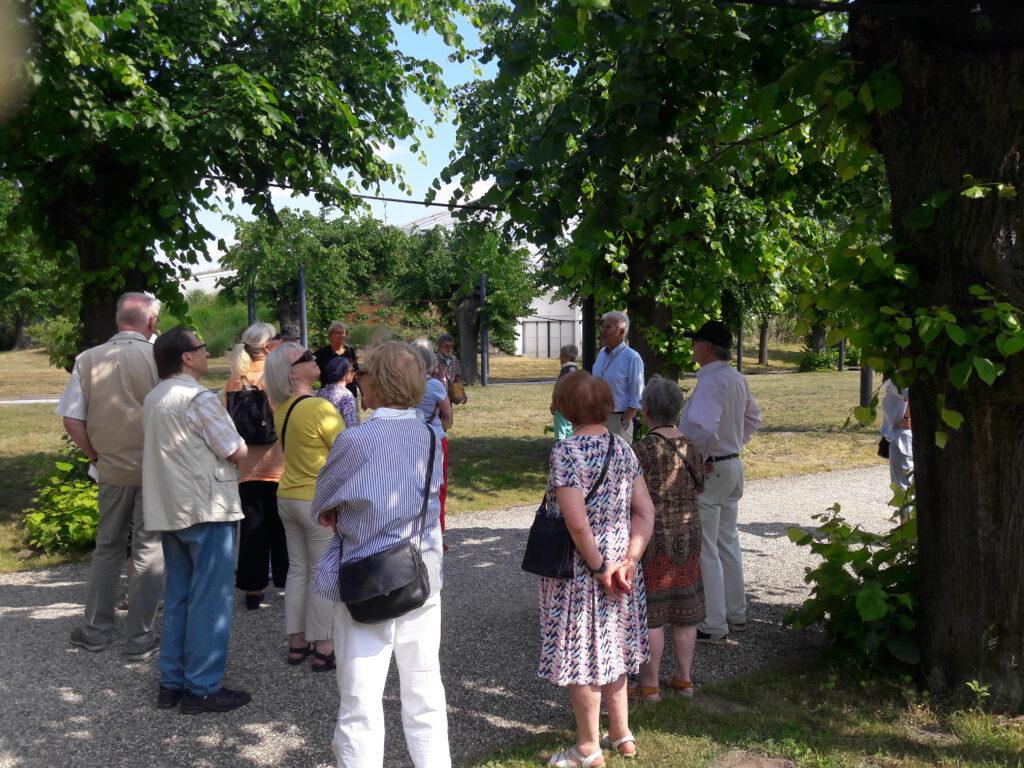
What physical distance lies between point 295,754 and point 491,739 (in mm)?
848

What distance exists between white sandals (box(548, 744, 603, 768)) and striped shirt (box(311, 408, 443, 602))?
95cm

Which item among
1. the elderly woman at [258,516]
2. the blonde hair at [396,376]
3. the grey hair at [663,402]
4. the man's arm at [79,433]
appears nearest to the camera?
the blonde hair at [396,376]

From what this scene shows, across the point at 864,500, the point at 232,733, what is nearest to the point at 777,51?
the point at 232,733

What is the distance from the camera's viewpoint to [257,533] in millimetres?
5648

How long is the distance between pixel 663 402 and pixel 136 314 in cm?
313

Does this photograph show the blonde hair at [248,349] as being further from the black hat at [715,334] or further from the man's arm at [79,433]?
the black hat at [715,334]

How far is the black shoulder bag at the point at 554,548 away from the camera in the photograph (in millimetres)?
3549

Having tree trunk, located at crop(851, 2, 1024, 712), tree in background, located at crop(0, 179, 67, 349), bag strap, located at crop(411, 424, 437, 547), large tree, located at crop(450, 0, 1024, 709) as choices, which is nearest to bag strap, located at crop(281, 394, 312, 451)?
large tree, located at crop(450, 0, 1024, 709)

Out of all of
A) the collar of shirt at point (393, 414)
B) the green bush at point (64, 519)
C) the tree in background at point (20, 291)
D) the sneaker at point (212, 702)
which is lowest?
the sneaker at point (212, 702)

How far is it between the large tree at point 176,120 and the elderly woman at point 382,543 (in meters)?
4.73

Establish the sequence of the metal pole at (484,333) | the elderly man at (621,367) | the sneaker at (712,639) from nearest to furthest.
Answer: the sneaker at (712,639)
the elderly man at (621,367)
the metal pole at (484,333)

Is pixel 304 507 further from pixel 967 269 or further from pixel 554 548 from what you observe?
pixel 967 269

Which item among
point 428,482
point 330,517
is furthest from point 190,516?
point 428,482

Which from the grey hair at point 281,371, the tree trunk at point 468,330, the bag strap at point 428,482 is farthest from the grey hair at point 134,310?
the tree trunk at point 468,330
